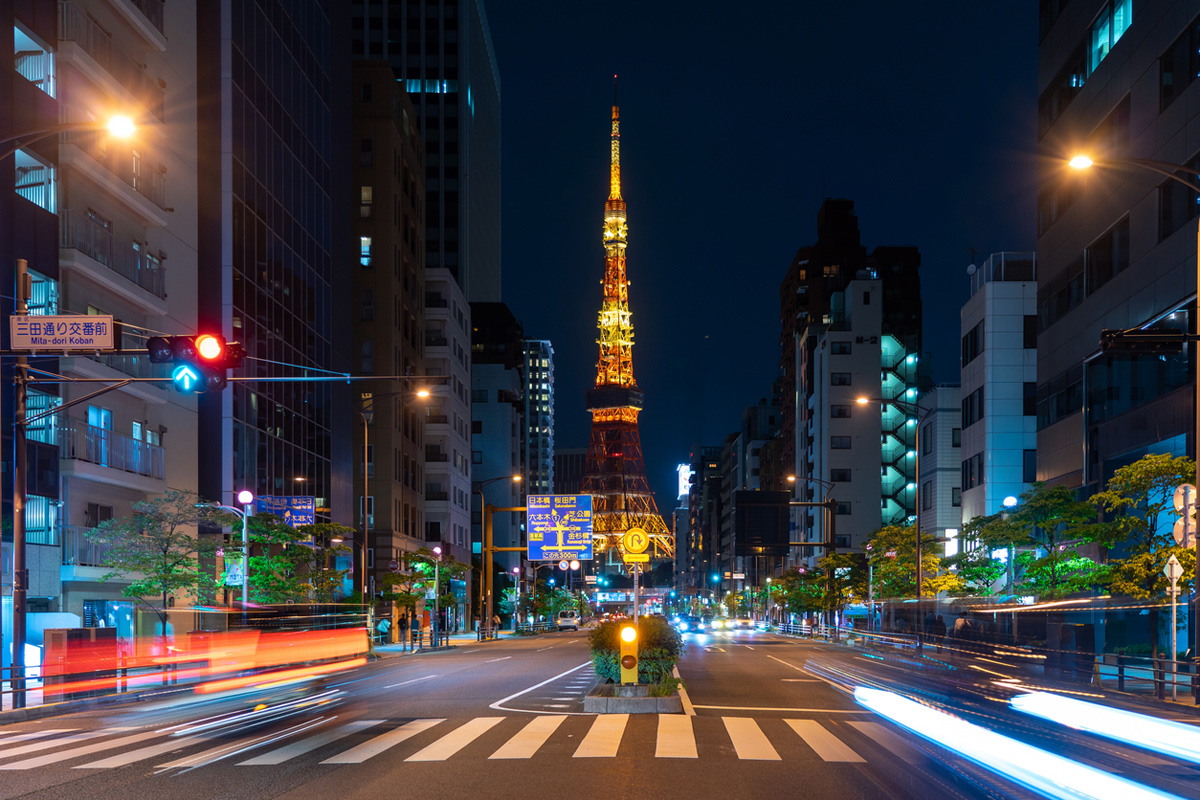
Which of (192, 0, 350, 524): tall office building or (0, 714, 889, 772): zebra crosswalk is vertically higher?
(192, 0, 350, 524): tall office building

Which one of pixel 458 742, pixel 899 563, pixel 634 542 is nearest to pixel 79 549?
pixel 634 542

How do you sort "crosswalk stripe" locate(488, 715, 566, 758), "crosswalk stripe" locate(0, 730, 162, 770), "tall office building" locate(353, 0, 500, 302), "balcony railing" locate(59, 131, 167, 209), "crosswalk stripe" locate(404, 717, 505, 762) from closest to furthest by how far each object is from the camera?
"crosswalk stripe" locate(0, 730, 162, 770) → "crosswalk stripe" locate(404, 717, 505, 762) → "crosswalk stripe" locate(488, 715, 566, 758) → "balcony railing" locate(59, 131, 167, 209) → "tall office building" locate(353, 0, 500, 302)

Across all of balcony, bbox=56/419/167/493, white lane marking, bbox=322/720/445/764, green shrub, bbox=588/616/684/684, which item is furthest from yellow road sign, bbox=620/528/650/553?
balcony, bbox=56/419/167/493

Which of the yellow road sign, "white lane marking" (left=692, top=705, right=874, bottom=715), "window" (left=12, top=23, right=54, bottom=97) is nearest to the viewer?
"white lane marking" (left=692, top=705, right=874, bottom=715)

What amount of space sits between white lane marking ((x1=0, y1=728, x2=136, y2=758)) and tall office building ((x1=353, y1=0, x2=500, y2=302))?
124 m

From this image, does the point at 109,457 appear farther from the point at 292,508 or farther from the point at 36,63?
the point at 36,63

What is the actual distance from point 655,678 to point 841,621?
5965 centimetres

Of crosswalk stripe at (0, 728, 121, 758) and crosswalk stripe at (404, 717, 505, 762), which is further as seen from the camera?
crosswalk stripe at (0, 728, 121, 758)

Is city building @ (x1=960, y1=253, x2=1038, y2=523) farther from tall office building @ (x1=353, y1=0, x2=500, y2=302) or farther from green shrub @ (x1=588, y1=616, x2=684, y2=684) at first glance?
tall office building @ (x1=353, y1=0, x2=500, y2=302)

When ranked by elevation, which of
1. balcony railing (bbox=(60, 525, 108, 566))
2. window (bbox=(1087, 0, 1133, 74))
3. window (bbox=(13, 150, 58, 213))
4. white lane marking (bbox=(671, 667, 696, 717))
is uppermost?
window (bbox=(1087, 0, 1133, 74))

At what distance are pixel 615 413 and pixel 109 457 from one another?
450 feet

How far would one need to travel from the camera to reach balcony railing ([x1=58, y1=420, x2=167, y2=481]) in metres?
36.1

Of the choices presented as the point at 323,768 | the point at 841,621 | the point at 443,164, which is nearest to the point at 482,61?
the point at 443,164

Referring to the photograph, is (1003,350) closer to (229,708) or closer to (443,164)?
(229,708)
